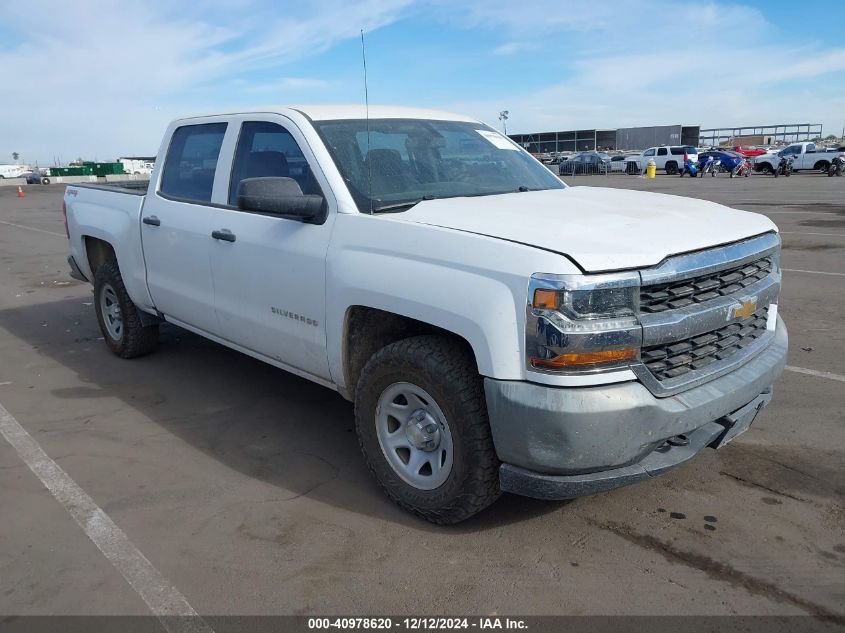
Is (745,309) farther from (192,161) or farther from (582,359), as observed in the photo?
(192,161)

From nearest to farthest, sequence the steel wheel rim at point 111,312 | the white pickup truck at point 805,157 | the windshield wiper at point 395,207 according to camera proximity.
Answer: the windshield wiper at point 395,207
the steel wheel rim at point 111,312
the white pickup truck at point 805,157

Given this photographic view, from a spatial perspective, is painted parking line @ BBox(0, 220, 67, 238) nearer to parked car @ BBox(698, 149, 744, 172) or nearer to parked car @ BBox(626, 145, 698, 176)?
parked car @ BBox(698, 149, 744, 172)

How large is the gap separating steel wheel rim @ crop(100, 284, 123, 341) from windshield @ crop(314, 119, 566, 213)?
3.14 metres

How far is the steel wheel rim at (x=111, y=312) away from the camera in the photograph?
607 cm


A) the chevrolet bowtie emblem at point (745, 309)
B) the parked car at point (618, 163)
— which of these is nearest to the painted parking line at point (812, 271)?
the chevrolet bowtie emblem at point (745, 309)

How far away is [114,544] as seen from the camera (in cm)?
326

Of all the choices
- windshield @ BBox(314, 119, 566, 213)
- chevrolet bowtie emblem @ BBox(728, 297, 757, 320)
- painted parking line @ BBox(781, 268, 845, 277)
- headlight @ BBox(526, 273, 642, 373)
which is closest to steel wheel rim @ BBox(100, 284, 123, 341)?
windshield @ BBox(314, 119, 566, 213)

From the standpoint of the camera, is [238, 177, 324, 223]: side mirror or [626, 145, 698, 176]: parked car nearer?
[238, 177, 324, 223]: side mirror

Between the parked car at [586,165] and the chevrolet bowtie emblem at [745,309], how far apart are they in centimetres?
4208

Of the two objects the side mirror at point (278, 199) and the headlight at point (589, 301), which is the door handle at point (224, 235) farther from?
the headlight at point (589, 301)

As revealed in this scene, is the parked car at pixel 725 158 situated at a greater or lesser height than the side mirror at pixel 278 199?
lesser

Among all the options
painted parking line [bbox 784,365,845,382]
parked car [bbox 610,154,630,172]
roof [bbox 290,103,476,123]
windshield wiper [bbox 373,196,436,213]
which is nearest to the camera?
windshield wiper [bbox 373,196,436,213]

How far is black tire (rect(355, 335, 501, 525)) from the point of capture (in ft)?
9.71

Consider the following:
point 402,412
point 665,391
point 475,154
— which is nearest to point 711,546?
point 665,391
